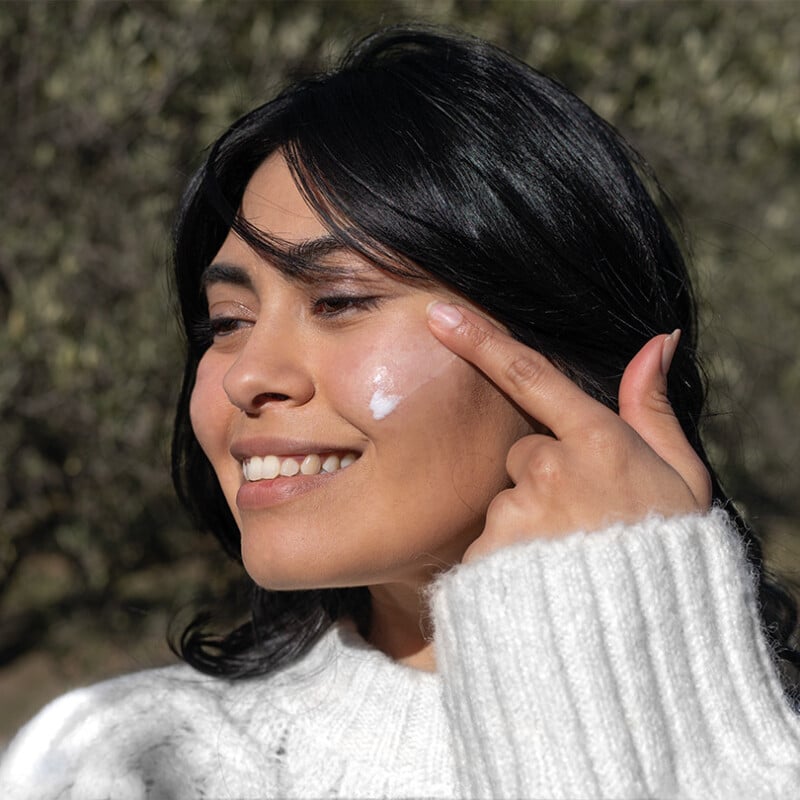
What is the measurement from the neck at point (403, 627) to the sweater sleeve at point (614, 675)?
0.42m

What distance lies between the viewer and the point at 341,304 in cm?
175

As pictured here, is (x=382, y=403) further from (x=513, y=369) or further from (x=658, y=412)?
(x=658, y=412)

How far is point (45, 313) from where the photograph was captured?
3.83m

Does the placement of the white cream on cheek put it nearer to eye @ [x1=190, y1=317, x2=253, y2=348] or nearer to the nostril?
the nostril

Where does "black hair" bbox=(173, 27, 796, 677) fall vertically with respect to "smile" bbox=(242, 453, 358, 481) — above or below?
above

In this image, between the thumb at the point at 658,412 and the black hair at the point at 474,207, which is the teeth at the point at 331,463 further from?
the thumb at the point at 658,412

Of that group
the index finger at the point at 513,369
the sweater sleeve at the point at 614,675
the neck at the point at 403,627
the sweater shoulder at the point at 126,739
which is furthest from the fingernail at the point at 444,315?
the sweater shoulder at the point at 126,739

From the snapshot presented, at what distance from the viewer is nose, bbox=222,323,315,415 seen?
67.8 inches

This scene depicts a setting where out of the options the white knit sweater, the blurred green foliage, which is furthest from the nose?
the blurred green foliage

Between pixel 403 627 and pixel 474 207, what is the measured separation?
90 cm

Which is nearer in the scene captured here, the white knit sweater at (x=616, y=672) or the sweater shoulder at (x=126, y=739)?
the white knit sweater at (x=616, y=672)

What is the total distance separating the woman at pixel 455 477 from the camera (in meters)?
1.55

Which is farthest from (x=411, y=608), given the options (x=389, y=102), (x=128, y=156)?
(x=128, y=156)

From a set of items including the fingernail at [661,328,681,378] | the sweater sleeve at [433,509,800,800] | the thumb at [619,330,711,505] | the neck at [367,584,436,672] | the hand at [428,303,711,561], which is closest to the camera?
the sweater sleeve at [433,509,800,800]
